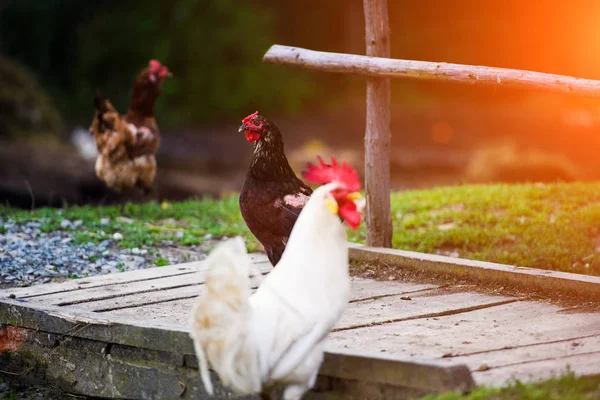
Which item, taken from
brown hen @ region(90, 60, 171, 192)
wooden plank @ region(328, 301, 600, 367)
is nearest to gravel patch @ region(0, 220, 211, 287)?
brown hen @ region(90, 60, 171, 192)

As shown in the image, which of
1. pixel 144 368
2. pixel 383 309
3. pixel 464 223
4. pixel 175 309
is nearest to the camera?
pixel 144 368

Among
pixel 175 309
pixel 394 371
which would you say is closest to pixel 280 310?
pixel 394 371

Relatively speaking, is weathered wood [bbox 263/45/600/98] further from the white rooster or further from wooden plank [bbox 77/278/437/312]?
the white rooster

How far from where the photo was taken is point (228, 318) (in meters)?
3.27

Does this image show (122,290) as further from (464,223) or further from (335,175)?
(464,223)

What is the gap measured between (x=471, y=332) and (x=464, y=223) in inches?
128

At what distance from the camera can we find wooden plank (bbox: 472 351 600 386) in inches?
139

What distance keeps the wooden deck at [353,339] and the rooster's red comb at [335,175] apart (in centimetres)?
73

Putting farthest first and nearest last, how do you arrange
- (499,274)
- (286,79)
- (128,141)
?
(286,79), (128,141), (499,274)

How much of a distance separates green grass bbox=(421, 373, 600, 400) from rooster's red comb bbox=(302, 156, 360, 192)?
92 centimetres

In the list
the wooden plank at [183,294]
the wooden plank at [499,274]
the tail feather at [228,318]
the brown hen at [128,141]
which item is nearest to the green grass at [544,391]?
the tail feather at [228,318]

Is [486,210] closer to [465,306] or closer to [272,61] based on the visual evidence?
[272,61]

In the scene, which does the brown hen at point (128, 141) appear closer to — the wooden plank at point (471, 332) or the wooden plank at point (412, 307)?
the wooden plank at point (412, 307)

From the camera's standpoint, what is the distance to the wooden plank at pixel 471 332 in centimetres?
403
